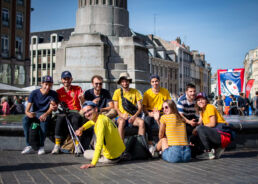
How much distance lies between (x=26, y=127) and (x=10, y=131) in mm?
527

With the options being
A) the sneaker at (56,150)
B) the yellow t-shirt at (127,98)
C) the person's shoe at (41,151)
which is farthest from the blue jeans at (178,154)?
the person's shoe at (41,151)

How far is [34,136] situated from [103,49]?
4671 millimetres

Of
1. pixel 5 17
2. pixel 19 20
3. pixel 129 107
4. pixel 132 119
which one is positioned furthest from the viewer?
pixel 19 20

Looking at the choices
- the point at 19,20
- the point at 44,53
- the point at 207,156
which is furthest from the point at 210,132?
the point at 44,53

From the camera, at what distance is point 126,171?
5.43 metres

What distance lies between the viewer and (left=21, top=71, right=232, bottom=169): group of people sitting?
6.17m

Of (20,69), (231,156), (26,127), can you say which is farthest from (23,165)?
(20,69)

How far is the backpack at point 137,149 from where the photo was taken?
6613 mm

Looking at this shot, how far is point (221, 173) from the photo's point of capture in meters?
5.25

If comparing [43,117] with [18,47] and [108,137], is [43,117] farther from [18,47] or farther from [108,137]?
[18,47]

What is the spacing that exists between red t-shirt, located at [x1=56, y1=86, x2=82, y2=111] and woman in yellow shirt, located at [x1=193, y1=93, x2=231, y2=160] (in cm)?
268

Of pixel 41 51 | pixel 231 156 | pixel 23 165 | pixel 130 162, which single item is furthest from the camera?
pixel 41 51

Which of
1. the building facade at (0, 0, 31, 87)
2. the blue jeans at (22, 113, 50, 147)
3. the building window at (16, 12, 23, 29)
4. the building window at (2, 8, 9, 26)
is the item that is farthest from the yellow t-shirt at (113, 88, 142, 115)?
the building window at (16, 12, 23, 29)

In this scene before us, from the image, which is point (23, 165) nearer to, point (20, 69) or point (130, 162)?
point (130, 162)
